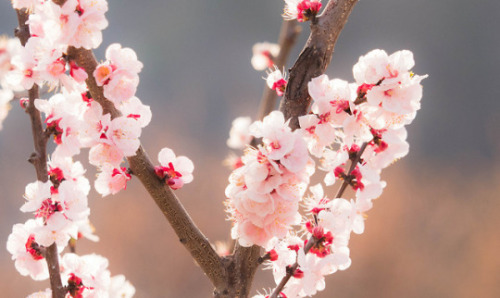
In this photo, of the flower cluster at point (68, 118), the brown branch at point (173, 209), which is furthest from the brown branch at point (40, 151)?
the brown branch at point (173, 209)

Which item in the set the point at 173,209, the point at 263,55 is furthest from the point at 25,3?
the point at 263,55

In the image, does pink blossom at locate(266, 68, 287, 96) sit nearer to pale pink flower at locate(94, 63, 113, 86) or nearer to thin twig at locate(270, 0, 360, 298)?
thin twig at locate(270, 0, 360, 298)

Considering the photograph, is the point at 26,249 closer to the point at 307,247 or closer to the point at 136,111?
the point at 136,111

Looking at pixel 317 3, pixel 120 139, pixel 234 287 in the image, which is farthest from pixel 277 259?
pixel 317 3

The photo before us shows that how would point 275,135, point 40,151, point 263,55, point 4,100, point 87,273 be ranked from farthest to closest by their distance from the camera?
point 263,55
point 4,100
point 87,273
point 40,151
point 275,135

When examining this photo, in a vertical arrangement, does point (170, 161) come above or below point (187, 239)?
above

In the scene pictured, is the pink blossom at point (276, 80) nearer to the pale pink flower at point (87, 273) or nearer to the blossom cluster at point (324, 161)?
the blossom cluster at point (324, 161)

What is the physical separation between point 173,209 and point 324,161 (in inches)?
11.1

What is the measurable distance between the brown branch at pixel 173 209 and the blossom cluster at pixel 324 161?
10 cm

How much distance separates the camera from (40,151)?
783mm

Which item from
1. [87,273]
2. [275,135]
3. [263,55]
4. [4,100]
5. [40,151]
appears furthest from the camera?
[263,55]

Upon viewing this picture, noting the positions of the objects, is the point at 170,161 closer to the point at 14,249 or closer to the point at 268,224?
the point at 268,224

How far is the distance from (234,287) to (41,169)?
39 centimetres

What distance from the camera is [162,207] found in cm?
81
